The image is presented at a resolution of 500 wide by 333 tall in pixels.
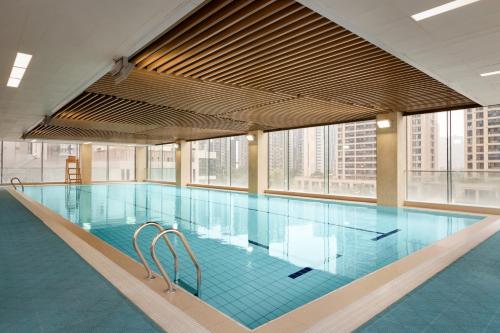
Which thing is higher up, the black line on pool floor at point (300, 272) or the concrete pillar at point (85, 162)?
the concrete pillar at point (85, 162)

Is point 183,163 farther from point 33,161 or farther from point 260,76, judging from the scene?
point 260,76

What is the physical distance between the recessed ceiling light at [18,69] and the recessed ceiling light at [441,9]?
4.99 metres

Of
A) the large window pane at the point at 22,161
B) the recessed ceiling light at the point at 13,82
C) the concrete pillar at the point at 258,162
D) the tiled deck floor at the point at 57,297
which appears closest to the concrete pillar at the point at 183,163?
the concrete pillar at the point at 258,162

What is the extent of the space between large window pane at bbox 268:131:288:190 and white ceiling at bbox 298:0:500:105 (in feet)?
31.4

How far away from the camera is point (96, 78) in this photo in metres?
5.21

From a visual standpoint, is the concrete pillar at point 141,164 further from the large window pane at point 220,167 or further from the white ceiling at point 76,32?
the white ceiling at point 76,32

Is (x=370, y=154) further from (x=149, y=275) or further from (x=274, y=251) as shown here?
(x=149, y=275)

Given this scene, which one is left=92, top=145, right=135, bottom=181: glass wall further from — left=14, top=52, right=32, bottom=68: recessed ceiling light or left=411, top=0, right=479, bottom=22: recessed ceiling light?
left=411, top=0, right=479, bottom=22: recessed ceiling light

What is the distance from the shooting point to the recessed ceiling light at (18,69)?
14.3ft

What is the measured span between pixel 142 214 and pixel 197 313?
659 cm

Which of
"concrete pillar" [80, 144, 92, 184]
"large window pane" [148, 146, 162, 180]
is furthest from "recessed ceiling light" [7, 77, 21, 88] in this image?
"large window pane" [148, 146, 162, 180]

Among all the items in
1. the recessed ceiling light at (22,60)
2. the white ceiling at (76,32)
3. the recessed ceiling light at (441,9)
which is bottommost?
the recessed ceiling light at (441,9)

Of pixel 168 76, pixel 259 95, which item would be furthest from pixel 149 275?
pixel 259 95

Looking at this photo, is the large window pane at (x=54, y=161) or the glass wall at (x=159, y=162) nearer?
the large window pane at (x=54, y=161)
